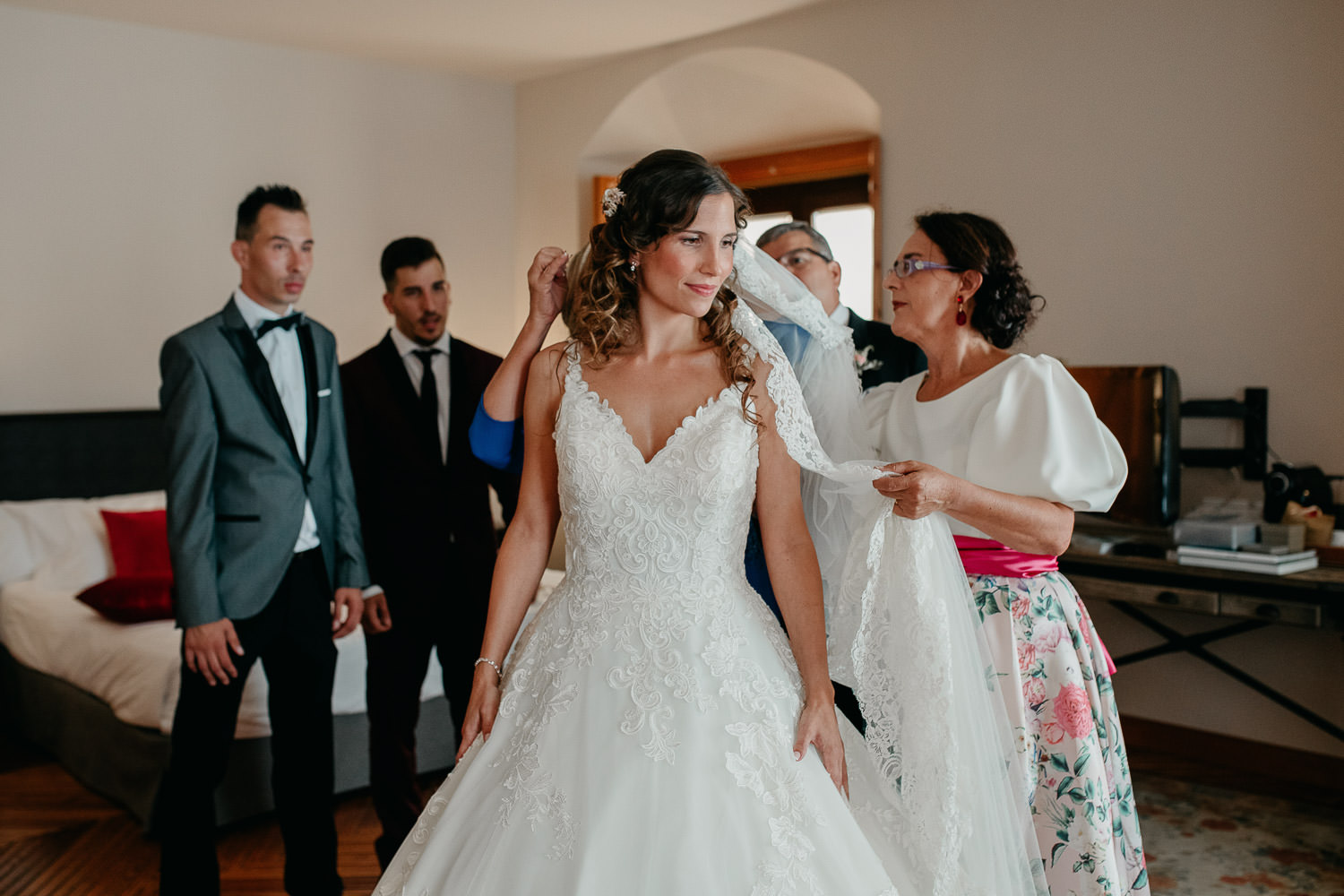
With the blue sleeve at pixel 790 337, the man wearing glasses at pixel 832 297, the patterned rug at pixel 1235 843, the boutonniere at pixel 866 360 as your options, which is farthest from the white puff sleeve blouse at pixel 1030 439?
the patterned rug at pixel 1235 843

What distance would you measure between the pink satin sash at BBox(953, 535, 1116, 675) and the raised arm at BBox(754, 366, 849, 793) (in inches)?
16.7

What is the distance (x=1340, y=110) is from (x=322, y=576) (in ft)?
12.2

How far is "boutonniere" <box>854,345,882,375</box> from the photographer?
289cm

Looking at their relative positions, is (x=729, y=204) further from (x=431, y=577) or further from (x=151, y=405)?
(x=151, y=405)

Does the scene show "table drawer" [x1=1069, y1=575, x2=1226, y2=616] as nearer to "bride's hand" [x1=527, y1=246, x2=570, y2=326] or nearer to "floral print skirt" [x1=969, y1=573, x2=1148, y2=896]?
"floral print skirt" [x1=969, y1=573, x2=1148, y2=896]

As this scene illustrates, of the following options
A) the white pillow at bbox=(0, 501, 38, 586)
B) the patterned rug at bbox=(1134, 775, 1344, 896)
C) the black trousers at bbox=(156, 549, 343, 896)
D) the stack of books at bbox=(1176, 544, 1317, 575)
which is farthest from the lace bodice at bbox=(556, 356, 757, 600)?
the white pillow at bbox=(0, 501, 38, 586)

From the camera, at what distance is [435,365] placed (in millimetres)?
3350

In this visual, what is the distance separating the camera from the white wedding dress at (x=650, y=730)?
158cm

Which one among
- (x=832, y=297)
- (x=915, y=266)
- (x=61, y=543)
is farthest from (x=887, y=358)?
(x=61, y=543)

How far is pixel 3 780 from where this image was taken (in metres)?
4.28

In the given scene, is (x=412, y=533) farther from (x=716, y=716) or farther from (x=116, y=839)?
(x=716, y=716)

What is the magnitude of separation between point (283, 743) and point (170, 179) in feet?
12.6

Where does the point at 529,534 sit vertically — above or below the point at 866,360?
below

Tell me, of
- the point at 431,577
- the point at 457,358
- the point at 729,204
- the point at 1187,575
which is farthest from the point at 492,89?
the point at 729,204
